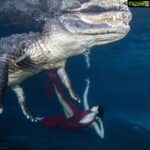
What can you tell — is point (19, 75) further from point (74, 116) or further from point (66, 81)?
point (74, 116)

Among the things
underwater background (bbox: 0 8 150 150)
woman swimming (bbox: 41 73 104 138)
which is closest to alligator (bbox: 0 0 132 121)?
woman swimming (bbox: 41 73 104 138)

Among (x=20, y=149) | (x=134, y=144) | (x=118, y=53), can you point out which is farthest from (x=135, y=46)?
(x=20, y=149)

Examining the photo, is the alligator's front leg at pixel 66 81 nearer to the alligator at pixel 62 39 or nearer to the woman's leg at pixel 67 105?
the alligator at pixel 62 39

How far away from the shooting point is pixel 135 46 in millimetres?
29344

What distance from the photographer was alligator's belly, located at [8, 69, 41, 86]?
911 cm

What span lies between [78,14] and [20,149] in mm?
8835

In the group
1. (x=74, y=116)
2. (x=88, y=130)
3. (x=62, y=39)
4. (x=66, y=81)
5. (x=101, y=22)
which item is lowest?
(x=88, y=130)

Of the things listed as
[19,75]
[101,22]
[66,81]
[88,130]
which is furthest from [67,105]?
[101,22]

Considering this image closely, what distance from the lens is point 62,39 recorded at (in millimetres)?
Result: 7633

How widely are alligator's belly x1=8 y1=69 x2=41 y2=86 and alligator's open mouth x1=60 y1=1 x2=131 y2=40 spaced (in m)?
2.53

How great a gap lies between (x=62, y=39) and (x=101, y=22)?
4.17ft

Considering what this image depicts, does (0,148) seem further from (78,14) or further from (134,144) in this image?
(78,14)

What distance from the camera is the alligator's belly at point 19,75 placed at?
911 centimetres

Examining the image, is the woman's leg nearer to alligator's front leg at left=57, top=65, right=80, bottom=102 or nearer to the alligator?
the alligator
